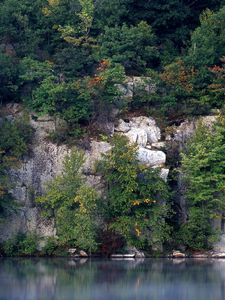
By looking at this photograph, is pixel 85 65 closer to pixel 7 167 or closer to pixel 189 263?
pixel 7 167

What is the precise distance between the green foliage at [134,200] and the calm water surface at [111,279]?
5.00 feet

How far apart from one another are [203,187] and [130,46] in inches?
339

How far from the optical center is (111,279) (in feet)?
99.5

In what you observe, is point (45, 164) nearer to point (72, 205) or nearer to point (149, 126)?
point (72, 205)

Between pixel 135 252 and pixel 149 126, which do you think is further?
pixel 149 126

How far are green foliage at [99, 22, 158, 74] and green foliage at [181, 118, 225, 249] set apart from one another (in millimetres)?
6205

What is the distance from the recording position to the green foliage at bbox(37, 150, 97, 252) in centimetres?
3675

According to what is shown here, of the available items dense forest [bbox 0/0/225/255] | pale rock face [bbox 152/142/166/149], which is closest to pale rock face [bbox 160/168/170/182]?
dense forest [bbox 0/0/225/255]

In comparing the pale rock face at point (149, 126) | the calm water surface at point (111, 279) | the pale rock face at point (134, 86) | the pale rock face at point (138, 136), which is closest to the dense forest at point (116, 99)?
the pale rock face at point (134, 86)

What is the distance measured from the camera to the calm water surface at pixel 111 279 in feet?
90.1

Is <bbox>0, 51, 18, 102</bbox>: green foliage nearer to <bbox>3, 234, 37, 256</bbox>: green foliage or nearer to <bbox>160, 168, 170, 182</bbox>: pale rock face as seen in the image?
<bbox>3, 234, 37, 256</bbox>: green foliage

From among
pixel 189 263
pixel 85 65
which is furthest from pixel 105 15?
pixel 189 263

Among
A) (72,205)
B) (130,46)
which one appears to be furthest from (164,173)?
(130,46)

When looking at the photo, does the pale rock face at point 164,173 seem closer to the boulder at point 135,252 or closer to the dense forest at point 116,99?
the dense forest at point 116,99
